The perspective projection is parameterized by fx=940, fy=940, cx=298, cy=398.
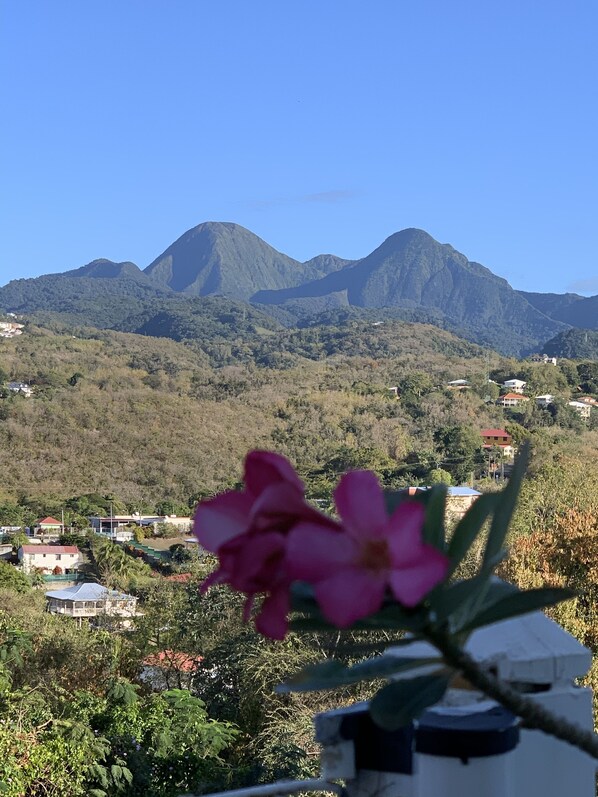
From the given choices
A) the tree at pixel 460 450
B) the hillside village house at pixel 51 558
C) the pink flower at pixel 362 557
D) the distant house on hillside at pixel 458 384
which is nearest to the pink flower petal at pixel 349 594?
the pink flower at pixel 362 557

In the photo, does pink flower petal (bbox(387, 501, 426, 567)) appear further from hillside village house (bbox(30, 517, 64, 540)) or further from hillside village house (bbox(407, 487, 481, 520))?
hillside village house (bbox(30, 517, 64, 540))

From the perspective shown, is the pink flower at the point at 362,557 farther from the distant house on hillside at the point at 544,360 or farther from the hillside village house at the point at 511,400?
the distant house on hillside at the point at 544,360

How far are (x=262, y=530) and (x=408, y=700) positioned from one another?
13cm

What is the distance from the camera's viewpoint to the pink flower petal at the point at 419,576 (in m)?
0.32

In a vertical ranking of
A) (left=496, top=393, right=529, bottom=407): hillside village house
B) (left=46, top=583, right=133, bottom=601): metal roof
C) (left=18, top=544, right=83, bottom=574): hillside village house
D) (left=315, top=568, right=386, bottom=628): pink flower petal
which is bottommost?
(left=18, top=544, right=83, bottom=574): hillside village house

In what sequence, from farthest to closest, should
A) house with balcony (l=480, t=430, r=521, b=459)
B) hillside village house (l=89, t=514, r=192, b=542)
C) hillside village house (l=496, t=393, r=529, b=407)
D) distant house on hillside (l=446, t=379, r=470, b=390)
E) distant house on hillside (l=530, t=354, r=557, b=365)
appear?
distant house on hillside (l=530, t=354, r=557, b=365) → distant house on hillside (l=446, t=379, r=470, b=390) → hillside village house (l=496, t=393, r=529, b=407) → house with balcony (l=480, t=430, r=521, b=459) → hillside village house (l=89, t=514, r=192, b=542)

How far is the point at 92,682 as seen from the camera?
996cm

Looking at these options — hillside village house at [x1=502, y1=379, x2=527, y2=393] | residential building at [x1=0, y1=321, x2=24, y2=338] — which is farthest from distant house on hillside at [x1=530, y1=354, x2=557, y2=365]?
residential building at [x1=0, y1=321, x2=24, y2=338]

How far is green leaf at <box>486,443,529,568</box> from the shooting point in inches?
15.3

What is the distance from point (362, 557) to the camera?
13.1 inches

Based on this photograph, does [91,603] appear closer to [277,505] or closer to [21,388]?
[277,505]

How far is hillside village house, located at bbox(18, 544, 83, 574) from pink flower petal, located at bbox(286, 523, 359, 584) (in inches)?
1163

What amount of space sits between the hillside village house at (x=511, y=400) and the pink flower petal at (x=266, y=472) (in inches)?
2059

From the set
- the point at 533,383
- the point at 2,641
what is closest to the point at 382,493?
the point at 2,641
